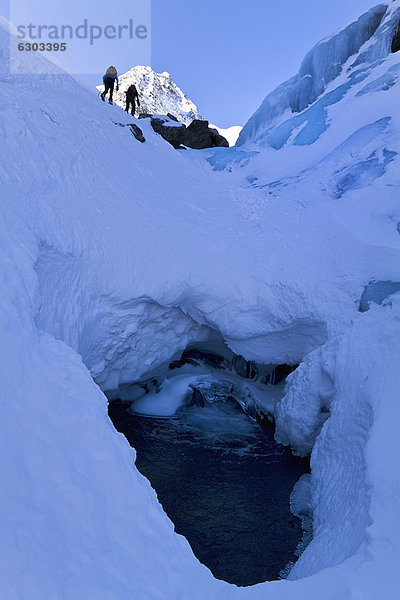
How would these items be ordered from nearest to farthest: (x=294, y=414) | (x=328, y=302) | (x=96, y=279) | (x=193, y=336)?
(x=96, y=279), (x=294, y=414), (x=328, y=302), (x=193, y=336)

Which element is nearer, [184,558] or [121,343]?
[184,558]

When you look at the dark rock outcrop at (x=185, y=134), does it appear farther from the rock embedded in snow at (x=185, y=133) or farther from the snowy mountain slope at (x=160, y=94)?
the snowy mountain slope at (x=160, y=94)

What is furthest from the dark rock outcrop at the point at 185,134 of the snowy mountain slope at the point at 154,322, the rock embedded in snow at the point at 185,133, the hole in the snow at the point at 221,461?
the hole in the snow at the point at 221,461

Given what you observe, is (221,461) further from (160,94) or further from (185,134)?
(160,94)

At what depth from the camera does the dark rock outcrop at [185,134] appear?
18141mm

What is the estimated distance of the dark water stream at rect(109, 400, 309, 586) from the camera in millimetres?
4637

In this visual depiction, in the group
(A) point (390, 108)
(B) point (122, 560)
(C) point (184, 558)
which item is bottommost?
(C) point (184, 558)

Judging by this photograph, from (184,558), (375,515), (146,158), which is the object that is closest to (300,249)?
(146,158)

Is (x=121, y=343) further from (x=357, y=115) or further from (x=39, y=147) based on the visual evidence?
(x=357, y=115)

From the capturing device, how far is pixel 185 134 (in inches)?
741

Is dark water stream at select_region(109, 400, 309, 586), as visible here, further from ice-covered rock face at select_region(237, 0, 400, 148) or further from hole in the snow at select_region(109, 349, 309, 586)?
ice-covered rock face at select_region(237, 0, 400, 148)

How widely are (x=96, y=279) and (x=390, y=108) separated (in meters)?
9.19

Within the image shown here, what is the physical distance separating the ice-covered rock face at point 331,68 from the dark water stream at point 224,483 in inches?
371

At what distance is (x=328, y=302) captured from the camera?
7.07m
